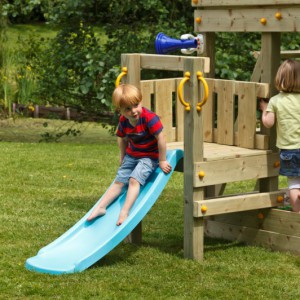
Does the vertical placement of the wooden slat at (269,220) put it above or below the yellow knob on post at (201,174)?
below

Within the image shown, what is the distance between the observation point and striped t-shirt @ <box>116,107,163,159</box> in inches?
233

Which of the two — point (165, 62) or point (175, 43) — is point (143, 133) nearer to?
point (165, 62)

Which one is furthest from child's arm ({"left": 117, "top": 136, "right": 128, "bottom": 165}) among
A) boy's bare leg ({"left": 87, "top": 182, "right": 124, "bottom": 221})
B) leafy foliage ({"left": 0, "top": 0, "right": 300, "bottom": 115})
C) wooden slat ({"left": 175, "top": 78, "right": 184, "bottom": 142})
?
leafy foliage ({"left": 0, "top": 0, "right": 300, "bottom": 115})

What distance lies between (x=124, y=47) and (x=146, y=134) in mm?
6269

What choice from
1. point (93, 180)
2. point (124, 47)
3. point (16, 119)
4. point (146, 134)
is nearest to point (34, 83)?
point (16, 119)

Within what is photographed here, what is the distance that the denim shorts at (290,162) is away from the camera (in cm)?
597

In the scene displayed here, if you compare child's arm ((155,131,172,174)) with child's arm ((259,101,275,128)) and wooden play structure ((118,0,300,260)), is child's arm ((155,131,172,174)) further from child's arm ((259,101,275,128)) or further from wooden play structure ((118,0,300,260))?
child's arm ((259,101,275,128))

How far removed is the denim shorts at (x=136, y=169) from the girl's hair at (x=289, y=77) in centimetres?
100

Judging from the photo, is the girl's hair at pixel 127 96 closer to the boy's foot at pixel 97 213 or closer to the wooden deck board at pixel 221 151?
the wooden deck board at pixel 221 151

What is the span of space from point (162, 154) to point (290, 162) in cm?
88

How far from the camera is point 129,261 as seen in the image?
19.4 feet

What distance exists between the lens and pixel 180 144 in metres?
6.44

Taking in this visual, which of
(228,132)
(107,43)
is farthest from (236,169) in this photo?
(107,43)

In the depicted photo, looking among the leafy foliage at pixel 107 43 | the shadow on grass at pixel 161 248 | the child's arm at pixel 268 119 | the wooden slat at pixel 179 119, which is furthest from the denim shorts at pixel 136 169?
the leafy foliage at pixel 107 43
